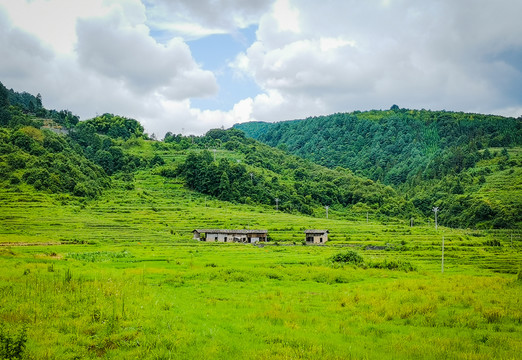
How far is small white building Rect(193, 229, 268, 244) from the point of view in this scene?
74.7 m

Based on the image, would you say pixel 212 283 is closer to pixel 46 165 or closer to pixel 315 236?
pixel 315 236

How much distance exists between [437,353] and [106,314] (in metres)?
13.2

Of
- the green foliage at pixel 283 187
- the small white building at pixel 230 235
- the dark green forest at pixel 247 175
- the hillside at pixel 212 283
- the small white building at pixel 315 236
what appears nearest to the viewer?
the hillside at pixel 212 283

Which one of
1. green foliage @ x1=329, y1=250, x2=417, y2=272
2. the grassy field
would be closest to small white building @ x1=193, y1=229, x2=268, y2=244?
the grassy field

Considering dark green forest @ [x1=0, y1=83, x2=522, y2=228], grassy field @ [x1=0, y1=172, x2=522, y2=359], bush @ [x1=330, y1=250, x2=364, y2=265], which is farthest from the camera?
dark green forest @ [x1=0, y1=83, x2=522, y2=228]

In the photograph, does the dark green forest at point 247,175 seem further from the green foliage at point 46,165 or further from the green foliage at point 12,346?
the green foliage at point 12,346

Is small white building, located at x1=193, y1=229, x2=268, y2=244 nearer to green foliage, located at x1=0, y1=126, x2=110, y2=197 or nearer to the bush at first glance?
the bush

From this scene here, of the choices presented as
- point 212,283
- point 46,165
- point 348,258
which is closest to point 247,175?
point 46,165

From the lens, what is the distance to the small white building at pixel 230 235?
74688mm

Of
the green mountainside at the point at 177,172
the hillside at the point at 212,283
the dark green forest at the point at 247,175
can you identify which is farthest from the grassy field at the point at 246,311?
the dark green forest at the point at 247,175

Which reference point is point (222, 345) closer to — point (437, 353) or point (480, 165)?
point (437, 353)

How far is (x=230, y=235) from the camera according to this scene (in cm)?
7619

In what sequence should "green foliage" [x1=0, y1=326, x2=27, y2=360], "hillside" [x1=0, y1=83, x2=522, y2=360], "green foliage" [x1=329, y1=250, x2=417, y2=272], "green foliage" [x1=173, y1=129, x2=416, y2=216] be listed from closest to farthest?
"green foliage" [x1=0, y1=326, x2=27, y2=360] → "hillside" [x1=0, y1=83, x2=522, y2=360] → "green foliage" [x1=329, y1=250, x2=417, y2=272] → "green foliage" [x1=173, y1=129, x2=416, y2=216]

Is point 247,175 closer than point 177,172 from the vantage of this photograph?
Yes
